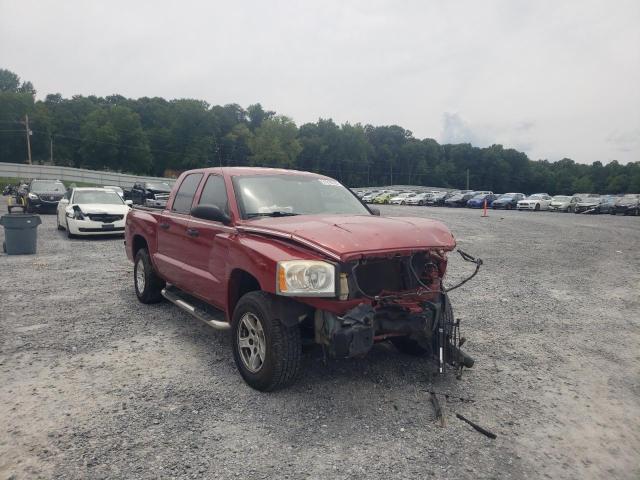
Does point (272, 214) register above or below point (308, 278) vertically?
above

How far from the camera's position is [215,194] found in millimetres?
5137

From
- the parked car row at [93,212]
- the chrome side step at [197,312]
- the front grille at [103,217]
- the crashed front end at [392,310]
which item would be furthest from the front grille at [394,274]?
the front grille at [103,217]

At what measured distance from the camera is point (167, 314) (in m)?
6.28

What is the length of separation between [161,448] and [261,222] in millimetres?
1963

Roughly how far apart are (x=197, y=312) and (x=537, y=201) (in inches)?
1687

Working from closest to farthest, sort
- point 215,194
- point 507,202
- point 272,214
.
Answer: point 272,214
point 215,194
point 507,202

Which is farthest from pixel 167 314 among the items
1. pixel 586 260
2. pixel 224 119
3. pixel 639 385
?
pixel 224 119

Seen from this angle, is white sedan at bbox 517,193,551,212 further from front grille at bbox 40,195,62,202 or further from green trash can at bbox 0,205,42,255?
green trash can at bbox 0,205,42,255

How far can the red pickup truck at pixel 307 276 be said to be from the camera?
139 inches

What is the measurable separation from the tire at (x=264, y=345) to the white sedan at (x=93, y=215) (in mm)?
11274

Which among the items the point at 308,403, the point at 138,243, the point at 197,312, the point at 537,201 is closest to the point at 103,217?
the point at 138,243

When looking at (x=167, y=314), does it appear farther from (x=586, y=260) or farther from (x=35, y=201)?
(x=35, y=201)

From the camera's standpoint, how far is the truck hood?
11.6 feet

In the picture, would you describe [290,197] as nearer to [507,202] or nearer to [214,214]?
[214,214]
